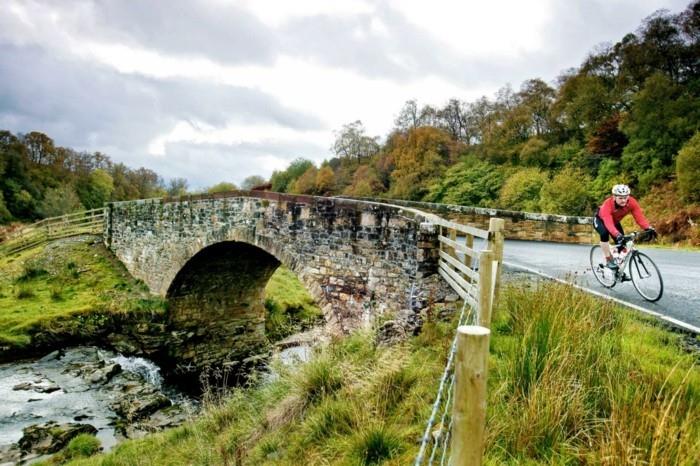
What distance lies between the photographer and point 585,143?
3444cm

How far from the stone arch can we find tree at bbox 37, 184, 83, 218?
3619cm

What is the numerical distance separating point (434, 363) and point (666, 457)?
276 centimetres

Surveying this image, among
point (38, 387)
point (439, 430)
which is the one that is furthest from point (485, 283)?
point (38, 387)

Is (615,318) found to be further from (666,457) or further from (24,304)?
(24,304)

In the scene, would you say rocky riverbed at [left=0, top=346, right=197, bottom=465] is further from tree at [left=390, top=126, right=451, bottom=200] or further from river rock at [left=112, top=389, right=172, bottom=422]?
tree at [left=390, top=126, right=451, bottom=200]

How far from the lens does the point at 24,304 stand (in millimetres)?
16203

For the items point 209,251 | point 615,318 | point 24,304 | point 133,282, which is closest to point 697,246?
point 615,318

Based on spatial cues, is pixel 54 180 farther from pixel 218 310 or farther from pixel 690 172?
pixel 690 172

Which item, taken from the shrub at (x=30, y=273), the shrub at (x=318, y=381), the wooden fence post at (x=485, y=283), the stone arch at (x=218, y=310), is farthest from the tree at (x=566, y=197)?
the shrub at (x=30, y=273)

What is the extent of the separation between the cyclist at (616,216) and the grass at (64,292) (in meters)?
15.5

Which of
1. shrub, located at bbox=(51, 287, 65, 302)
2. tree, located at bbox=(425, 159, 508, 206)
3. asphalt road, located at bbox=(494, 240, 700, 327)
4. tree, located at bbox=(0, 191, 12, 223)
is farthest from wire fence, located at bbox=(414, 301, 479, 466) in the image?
tree, located at bbox=(0, 191, 12, 223)

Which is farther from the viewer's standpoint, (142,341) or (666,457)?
(142,341)

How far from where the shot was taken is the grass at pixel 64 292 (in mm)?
14938

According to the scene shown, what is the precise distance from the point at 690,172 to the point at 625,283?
16503 millimetres
